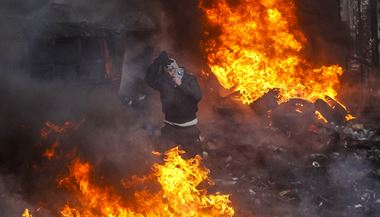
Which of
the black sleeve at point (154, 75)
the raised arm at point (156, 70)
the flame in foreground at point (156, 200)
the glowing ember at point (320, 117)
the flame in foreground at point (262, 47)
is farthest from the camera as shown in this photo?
the flame in foreground at point (262, 47)

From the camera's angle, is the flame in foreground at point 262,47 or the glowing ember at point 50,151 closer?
the glowing ember at point 50,151

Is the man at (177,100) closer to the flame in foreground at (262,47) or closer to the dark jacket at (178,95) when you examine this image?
the dark jacket at (178,95)

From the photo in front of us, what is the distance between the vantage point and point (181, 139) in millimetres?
7906

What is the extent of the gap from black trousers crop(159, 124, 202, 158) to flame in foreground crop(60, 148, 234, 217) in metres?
1.08

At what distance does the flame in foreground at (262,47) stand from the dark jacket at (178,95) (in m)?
4.16

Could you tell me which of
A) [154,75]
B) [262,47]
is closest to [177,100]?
[154,75]

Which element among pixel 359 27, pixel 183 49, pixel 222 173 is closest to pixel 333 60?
pixel 359 27

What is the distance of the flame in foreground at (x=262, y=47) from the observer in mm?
11898

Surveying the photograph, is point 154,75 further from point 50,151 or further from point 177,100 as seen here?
point 50,151

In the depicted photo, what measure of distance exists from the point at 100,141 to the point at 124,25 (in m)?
5.00

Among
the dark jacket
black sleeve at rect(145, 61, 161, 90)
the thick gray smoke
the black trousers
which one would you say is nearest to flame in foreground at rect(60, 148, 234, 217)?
the thick gray smoke

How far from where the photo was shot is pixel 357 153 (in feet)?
28.8

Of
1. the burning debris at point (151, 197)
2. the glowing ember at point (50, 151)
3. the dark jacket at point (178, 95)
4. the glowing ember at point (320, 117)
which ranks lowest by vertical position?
the glowing ember at point (320, 117)

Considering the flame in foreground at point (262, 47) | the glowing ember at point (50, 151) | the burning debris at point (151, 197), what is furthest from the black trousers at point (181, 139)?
the flame in foreground at point (262, 47)
